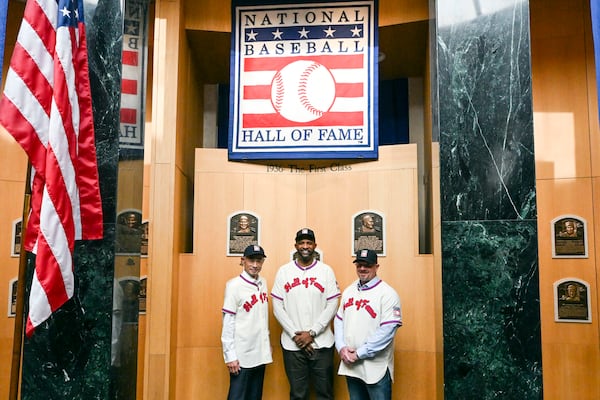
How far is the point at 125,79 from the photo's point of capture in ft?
18.1

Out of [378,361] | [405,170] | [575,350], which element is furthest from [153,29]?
[575,350]

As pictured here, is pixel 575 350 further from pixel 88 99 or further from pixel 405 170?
pixel 88 99

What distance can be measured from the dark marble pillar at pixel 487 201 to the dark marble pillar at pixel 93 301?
2735 mm

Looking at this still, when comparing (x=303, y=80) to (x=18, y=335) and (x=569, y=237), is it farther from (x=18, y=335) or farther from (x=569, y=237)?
(x=18, y=335)

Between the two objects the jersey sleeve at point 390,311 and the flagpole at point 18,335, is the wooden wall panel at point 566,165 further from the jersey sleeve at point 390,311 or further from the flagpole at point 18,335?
the flagpole at point 18,335

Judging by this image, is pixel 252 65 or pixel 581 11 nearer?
pixel 581 11

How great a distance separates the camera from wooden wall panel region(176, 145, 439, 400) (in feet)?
22.3

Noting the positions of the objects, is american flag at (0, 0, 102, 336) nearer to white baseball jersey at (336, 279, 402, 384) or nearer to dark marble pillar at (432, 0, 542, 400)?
white baseball jersey at (336, 279, 402, 384)

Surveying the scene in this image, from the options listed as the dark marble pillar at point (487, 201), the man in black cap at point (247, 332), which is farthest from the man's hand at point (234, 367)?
the dark marble pillar at point (487, 201)

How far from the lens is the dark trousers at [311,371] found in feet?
20.9

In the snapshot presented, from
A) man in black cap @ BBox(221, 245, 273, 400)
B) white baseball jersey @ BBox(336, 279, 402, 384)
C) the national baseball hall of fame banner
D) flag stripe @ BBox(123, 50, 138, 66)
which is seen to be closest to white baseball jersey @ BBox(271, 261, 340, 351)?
man in black cap @ BBox(221, 245, 273, 400)

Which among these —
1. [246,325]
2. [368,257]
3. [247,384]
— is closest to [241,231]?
[246,325]

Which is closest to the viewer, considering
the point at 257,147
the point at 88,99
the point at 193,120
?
the point at 88,99

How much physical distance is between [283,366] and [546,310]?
2.84 metres
